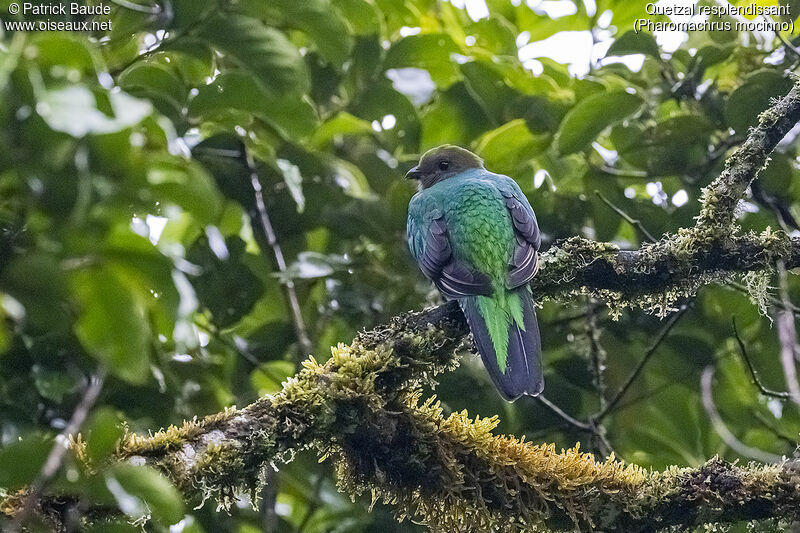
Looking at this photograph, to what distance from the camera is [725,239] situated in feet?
9.82

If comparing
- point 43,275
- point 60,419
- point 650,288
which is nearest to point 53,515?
point 43,275

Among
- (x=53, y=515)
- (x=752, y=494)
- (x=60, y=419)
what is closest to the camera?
(x=53, y=515)

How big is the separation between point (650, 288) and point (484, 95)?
52.6 inches

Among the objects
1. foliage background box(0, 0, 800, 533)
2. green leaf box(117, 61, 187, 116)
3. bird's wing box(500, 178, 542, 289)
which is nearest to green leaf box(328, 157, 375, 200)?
foliage background box(0, 0, 800, 533)

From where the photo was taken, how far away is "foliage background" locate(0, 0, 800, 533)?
127 inches

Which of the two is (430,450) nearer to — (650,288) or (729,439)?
(650,288)

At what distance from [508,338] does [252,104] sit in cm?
126

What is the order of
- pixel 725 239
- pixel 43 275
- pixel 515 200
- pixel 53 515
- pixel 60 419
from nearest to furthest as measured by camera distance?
pixel 43 275 → pixel 53 515 → pixel 725 239 → pixel 60 419 → pixel 515 200

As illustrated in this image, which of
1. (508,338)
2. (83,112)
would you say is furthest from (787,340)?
(83,112)

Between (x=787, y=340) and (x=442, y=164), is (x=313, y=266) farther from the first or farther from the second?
(x=787, y=340)

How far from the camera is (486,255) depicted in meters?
3.62

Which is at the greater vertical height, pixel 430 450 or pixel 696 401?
pixel 430 450

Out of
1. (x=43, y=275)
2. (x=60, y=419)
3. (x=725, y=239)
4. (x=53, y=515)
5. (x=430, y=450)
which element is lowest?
(x=60, y=419)

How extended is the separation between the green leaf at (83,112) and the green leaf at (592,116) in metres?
2.66
